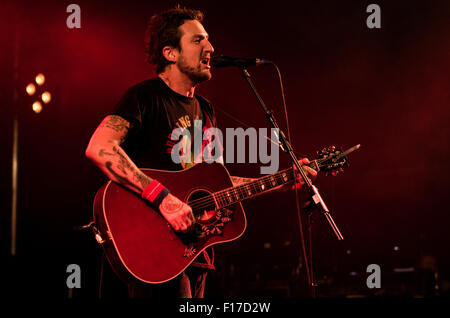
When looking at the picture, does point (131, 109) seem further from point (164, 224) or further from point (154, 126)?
point (164, 224)

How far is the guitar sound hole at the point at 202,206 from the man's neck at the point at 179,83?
2.47 ft

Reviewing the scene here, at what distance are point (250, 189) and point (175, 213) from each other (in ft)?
2.24

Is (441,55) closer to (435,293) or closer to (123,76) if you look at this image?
(435,293)

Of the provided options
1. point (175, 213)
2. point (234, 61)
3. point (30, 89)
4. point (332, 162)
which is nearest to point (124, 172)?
point (175, 213)

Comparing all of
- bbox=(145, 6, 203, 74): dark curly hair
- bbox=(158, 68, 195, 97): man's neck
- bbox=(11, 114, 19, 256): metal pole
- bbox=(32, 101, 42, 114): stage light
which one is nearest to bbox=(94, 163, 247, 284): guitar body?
bbox=(158, 68, 195, 97): man's neck

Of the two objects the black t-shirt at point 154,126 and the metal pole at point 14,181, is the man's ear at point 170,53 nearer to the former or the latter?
the black t-shirt at point 154,126

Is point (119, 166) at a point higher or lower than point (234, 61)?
lower

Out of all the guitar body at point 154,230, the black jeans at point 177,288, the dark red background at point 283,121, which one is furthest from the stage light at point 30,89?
the black jeans at point 177,288

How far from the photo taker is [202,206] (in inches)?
98.1

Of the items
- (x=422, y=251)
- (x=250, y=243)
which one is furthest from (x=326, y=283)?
(x=422, y=251)

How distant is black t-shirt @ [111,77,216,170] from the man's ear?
252 mm

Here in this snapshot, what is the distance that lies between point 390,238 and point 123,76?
17.1ft

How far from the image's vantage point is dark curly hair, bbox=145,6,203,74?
2912 millimetres

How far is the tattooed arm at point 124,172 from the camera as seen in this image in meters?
2.24
